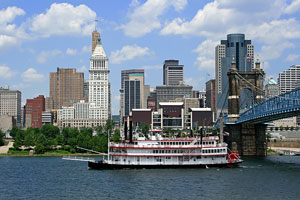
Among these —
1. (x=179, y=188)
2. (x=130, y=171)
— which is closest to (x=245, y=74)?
(x=130, y=171)

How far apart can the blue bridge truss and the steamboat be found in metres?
16.1

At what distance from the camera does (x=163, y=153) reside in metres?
88.6

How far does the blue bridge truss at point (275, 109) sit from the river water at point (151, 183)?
37.3 feet

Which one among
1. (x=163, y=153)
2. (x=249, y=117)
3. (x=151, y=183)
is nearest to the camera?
(x=151, y=183)

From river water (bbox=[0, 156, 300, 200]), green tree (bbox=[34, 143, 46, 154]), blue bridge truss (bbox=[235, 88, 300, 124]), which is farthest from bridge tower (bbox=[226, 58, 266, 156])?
green tree (bbox=[34, 143, 46, 154])

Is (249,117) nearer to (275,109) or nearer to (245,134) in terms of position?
(245,134)

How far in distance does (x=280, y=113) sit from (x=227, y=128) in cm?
3868

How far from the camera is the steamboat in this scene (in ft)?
289

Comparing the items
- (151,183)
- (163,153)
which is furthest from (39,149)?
(151,183)

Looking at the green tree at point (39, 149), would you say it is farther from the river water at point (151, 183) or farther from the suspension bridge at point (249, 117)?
the suspension bridge at point (249, 117)

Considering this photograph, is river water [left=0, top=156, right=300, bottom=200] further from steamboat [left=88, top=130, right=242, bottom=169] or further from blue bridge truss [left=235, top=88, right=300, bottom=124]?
blue bridge truss [left=235, top=88, right=300, bottom=124]

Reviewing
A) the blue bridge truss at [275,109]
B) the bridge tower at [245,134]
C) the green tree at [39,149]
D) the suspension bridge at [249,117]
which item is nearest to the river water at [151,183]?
the blue bridge truss at [275,109]

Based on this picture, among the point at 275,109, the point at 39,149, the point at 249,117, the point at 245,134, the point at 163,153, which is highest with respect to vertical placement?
the point at 275,109

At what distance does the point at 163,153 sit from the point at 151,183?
16.1 metres
